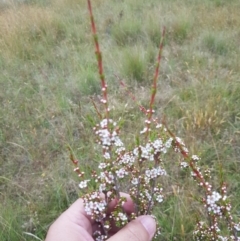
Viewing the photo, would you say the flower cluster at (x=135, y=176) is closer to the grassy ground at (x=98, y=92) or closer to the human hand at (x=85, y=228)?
the human hand at (x=85, y=228)

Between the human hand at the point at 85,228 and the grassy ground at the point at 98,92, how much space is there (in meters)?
0.67

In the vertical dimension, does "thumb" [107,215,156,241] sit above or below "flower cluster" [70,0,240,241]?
below

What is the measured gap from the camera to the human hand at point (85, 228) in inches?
46.7

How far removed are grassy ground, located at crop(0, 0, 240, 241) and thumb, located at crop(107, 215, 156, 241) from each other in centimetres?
93

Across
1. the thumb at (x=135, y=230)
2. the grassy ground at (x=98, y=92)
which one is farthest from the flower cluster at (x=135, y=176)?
the grassy ground at (x=98, y=92)

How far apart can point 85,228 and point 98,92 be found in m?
2.33

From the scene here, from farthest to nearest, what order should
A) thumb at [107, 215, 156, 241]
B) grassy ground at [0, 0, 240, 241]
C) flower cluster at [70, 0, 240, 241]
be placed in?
1. grassy ground at [0, 0, 240, 241]
2. thumb at [107, 215, 156, 241]
3. flower cluster at [70, 0, 240, 241]

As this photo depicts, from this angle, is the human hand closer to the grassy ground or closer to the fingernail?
the fingernail

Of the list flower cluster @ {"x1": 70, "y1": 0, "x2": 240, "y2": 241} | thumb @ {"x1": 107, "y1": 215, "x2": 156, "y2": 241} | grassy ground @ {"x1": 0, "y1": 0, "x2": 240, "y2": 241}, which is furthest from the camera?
grassy ground @ {"x1": 0, "y1": 0, "x2": 240, "y2": 241}

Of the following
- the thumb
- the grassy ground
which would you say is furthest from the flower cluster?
the grassy ground

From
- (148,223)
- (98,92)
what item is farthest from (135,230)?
(98,92)

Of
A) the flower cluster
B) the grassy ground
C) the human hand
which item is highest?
the flower cluster

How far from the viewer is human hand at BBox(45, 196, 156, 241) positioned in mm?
1187

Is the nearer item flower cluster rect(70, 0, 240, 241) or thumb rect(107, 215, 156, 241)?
flower cluster rect(70, 0, 240, 241)
